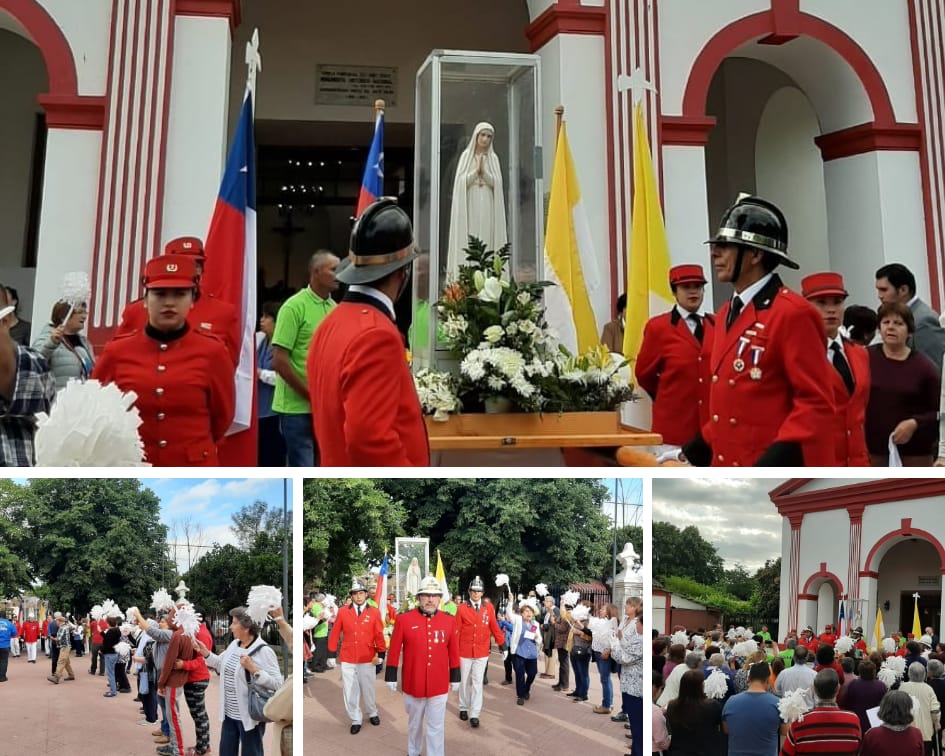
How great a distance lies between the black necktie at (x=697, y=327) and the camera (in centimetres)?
615

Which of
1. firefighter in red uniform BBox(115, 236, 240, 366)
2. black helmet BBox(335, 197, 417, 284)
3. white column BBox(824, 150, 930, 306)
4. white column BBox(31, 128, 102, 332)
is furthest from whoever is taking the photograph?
white column BBox(824, 150, 930, 306)

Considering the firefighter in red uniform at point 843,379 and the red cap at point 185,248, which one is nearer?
the firefighter in red uniform at point 843,379

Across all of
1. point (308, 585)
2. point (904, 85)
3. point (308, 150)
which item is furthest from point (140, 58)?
point (308, 585)

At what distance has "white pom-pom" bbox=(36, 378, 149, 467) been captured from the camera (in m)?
3.21

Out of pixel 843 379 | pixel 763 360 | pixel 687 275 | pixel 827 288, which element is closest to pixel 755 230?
pixel 763 360

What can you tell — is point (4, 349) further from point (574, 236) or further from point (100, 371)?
point (574, 236)

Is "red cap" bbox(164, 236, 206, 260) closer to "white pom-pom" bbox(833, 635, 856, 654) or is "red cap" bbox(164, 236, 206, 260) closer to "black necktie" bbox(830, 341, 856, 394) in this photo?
"black necktie" bbox(830, 341, 856, 394)

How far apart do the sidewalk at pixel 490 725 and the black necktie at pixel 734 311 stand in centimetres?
163

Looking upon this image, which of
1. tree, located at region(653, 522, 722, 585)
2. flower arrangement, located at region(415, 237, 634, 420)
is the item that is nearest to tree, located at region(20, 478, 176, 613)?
tree, located at region(653, 522, 722, 585)

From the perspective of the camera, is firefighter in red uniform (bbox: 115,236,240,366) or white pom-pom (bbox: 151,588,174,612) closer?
white pom-pom (bbox: 151,588,174,612)

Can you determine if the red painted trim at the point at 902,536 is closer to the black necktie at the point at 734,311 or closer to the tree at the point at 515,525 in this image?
the tree at the point at 515,525

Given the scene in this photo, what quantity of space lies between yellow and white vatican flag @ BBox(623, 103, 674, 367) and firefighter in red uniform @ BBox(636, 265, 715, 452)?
123 cm

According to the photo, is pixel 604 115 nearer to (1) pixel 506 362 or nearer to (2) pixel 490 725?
(1) pixel 506 362

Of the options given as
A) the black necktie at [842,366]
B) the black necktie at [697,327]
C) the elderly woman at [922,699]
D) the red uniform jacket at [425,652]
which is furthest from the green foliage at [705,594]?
the black necktie at [697,327]
